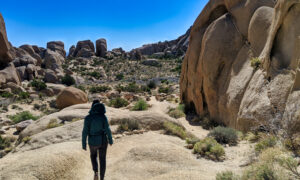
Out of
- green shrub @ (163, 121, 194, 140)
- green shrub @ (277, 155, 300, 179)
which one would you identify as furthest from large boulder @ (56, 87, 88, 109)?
green shrub @ (277, 155, 300, 179)

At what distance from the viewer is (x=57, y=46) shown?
6506cm

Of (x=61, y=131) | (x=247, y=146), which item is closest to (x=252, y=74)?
(x=247, y=146)

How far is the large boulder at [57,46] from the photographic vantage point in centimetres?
6394

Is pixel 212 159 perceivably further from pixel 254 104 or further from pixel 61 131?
pixel 61 131

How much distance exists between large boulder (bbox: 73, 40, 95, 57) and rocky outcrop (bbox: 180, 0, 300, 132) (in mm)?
57200

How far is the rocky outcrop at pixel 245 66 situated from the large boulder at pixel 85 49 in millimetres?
57200

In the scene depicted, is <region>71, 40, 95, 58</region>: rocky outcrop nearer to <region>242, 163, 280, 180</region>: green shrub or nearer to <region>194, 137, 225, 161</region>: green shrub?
<region>194, 137, 225, 161</region>: green shrub

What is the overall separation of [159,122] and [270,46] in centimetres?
520

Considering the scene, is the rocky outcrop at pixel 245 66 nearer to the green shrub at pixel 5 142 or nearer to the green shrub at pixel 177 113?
the green shrub at pixel 177 113

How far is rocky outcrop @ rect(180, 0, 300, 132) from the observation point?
657 centimetres

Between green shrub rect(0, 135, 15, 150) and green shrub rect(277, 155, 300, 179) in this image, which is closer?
green shrub rect(277, 155, 300, 179)

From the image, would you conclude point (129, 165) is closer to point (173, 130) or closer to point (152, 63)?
point (173, 130)

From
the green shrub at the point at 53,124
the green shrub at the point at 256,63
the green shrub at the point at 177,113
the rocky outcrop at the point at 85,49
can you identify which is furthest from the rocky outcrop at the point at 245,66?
the rocky outcrop at the point at 85,49

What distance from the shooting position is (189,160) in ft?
17.9
